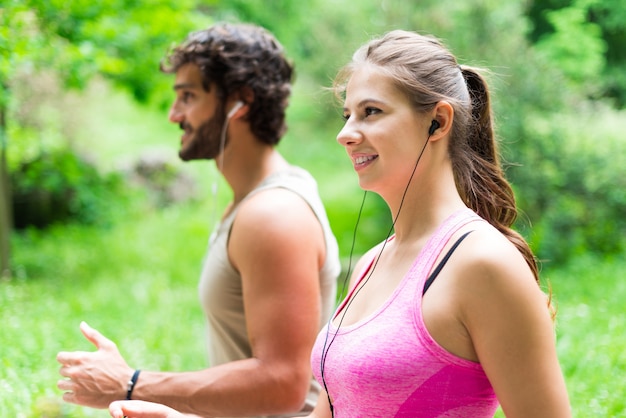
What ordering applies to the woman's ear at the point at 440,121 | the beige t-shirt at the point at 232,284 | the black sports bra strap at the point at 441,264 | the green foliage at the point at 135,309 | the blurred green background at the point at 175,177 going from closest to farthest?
the black sports bra strap at the point at 441,264 < the woman's ear at the point at 440,121 < the beige t-shirt at the point at 232,284 < the green foliage at the point at 135,309 < the blurred green background at the point at 175,177

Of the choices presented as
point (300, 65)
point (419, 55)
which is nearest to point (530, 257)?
point (419, 55)

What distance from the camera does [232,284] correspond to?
231 cm

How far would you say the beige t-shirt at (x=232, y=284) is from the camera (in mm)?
2318

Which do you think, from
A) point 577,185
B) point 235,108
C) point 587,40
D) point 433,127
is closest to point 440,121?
point 433,127

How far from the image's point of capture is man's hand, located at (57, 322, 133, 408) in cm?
206

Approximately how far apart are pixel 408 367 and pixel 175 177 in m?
10.4

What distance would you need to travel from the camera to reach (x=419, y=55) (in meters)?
1.63

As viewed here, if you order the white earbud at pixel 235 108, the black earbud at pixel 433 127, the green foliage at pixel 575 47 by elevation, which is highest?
the black earbud at pixel 433 127

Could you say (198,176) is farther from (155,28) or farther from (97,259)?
(155,28)

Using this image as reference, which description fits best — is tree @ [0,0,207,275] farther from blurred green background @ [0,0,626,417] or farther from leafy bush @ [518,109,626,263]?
leafy bush @ [518,109,626,263]

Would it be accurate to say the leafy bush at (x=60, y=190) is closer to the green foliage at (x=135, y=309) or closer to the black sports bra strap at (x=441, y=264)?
the green foliage at (x=135, y=309)

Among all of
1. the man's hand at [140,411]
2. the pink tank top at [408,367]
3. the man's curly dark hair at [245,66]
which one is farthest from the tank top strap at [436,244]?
the man's curly dark hair at [245,66]

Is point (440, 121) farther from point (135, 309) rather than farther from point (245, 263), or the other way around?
point (135, 309)

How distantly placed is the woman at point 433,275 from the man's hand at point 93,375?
0.64 m
